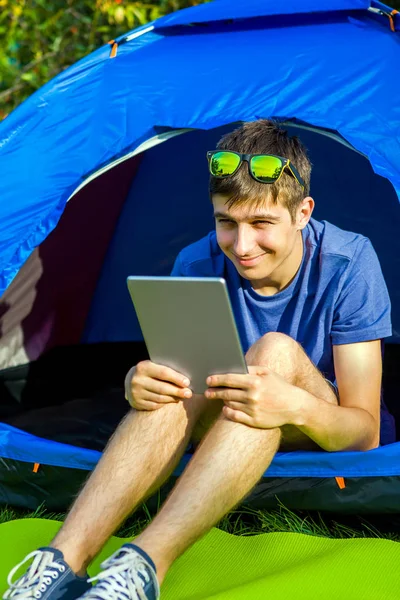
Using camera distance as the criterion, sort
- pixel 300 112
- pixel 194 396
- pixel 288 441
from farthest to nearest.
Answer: pixel 300 112
pixel 288 441
pixel 194 396

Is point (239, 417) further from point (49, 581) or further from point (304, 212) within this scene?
point (304, 212)

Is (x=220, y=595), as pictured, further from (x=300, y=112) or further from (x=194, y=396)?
(x=300, y=112)

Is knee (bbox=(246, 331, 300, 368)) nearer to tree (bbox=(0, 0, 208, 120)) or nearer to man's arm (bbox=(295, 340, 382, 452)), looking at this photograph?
man's arm (bbox=(295, 340, 382, 452))

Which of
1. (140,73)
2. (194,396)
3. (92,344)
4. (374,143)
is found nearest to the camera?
(194,396)

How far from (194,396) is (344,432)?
303mm

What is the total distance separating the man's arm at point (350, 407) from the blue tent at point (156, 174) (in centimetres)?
5

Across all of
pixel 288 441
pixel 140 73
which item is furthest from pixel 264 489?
pixel 140 73

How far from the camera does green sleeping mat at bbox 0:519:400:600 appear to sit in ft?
5.21

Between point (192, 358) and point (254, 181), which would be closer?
point (192, 358)

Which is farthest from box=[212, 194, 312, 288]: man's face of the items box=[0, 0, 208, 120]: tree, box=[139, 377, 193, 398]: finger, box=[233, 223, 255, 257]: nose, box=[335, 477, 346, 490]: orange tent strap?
box=[0, 0, 208, 120]: tree

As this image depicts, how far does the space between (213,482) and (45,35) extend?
4075mm

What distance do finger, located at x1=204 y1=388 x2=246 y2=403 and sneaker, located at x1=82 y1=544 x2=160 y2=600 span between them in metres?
0.31

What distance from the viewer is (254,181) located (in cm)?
178

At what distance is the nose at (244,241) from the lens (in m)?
1.79
